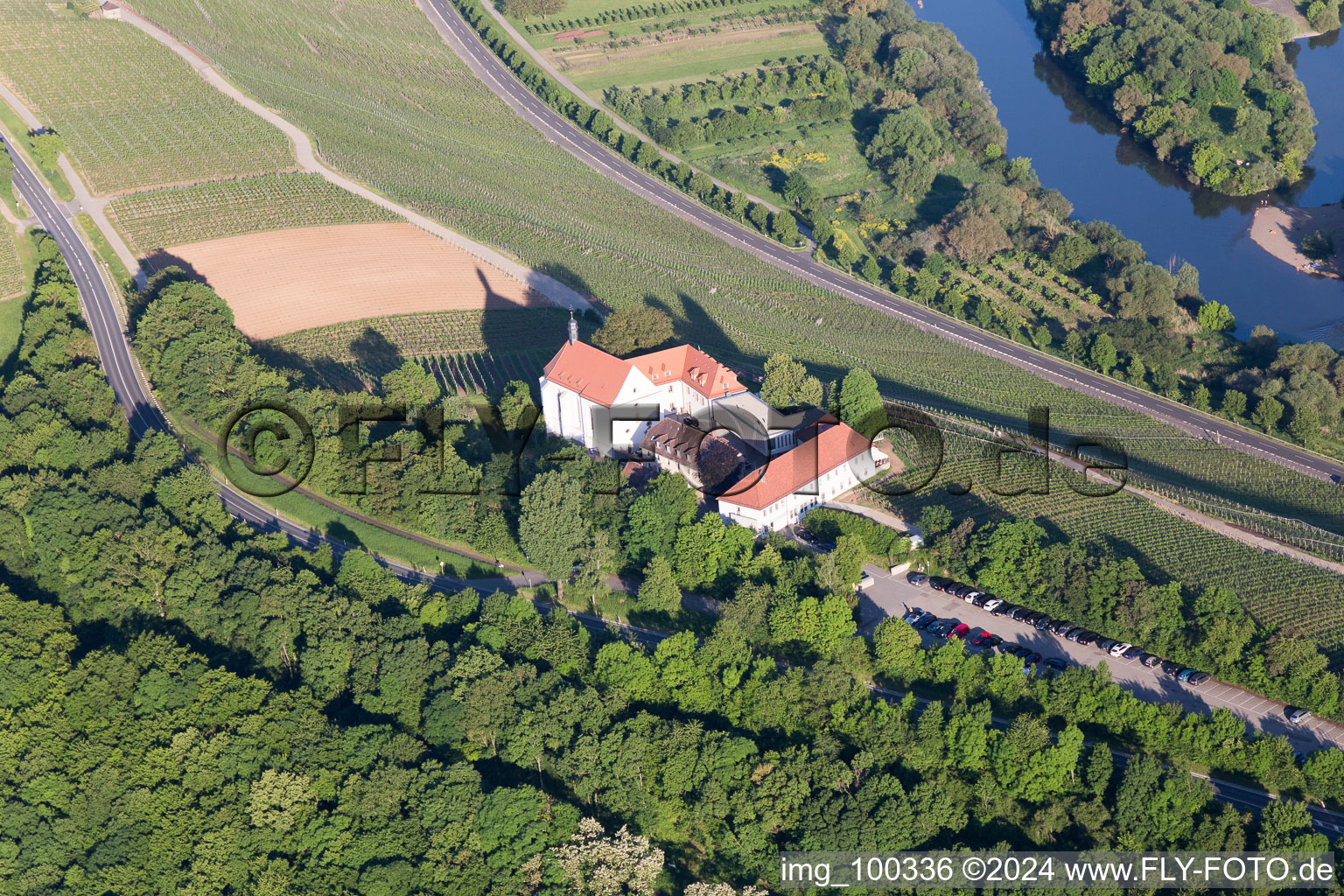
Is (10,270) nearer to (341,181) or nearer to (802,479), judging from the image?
(341,181)

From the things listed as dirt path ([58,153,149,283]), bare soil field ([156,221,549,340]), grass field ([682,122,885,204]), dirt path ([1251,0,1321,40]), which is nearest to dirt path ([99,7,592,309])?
bare soil field ([156,221,549,340])

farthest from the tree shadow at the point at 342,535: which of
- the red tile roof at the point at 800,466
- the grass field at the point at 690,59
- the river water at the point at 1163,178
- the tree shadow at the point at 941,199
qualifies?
the grass field at the point at 690,59

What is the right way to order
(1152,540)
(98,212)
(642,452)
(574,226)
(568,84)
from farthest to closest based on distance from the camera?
(568,84)
(574,226)
(98,212)
(642,452)
(1152,540)

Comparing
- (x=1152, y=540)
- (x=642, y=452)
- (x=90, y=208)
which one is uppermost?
(x=1152, y=540)

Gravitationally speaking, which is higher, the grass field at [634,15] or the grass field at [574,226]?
the grass field at [634,15]

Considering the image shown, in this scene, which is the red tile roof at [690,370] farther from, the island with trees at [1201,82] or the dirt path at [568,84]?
the island with trees at [1201,82]

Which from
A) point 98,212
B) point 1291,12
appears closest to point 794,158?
point 98,212
